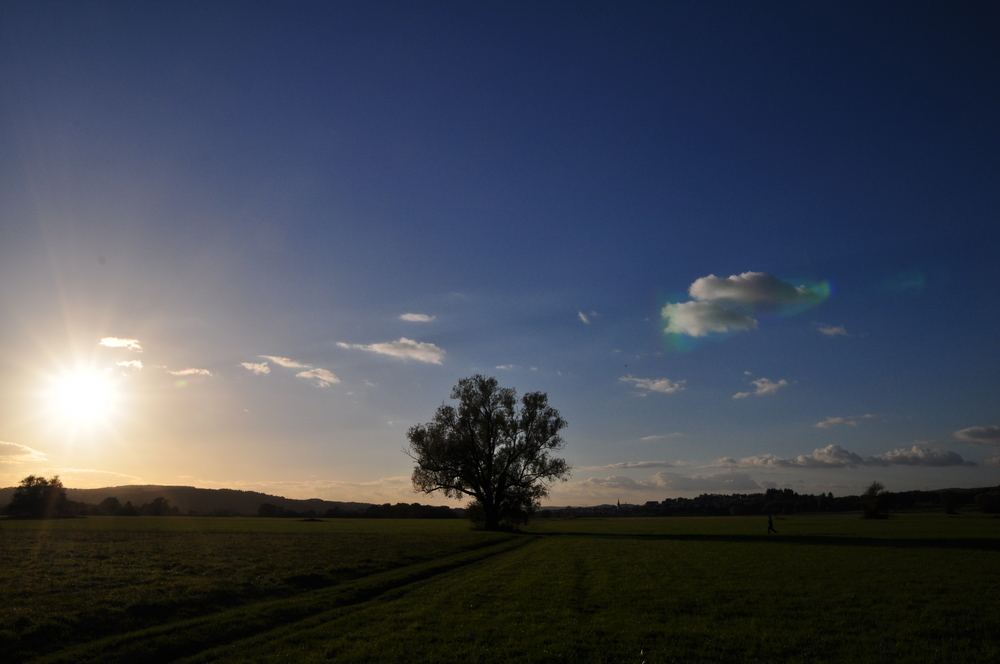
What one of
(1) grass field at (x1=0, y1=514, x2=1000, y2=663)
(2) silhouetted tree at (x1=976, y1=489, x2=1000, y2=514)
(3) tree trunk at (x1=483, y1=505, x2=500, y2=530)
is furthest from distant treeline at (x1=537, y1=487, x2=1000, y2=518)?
(1) grass field at (x1=0, y1=514, x2=1000, y2=663)

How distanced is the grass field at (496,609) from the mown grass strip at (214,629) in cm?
6

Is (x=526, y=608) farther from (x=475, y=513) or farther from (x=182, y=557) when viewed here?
(x=475, y=513)

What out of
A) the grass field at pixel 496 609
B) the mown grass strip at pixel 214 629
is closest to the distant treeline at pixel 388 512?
the grass field at pixel 496 609

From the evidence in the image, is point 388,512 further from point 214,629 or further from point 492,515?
point 214,629

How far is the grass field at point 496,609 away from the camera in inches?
469

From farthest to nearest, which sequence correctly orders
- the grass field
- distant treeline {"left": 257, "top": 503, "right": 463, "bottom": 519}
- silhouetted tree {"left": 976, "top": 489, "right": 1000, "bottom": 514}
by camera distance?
1. distant treeline {"left": 257, "top": 503, "right": 463, "bottom": 519}
2. silhouetted tree {"left": 976, "top": 489, "right": 1000, "bottom": 514}
3. the grass field

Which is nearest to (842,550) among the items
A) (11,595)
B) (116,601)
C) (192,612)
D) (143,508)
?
(192,612)

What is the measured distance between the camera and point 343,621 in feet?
49.4

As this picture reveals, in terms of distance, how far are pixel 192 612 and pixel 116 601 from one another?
226 cm

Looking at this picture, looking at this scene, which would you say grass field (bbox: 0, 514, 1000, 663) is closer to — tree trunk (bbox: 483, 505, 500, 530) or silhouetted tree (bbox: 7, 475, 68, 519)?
tree trunk (bbox: 483, 505, 500, 530)

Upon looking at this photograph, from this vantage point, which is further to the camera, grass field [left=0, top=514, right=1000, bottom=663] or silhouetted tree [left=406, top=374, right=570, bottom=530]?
silhouetted tree [left=406, top=374, right=570, bottom=530]

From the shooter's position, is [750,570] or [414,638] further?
[750,570]

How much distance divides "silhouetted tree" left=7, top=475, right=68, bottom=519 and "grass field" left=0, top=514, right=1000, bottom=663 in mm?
89714

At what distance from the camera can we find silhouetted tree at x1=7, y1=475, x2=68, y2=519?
94750mm
